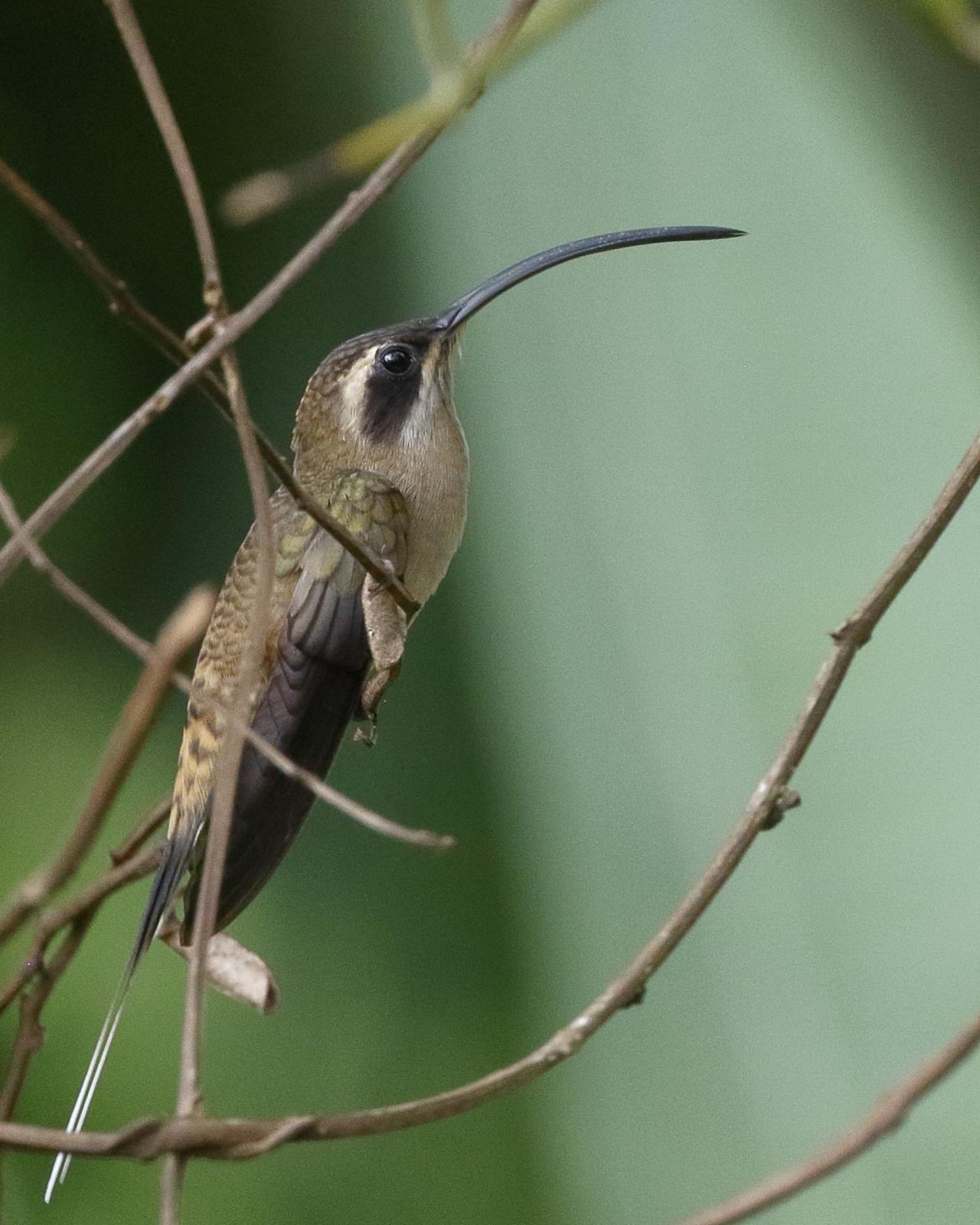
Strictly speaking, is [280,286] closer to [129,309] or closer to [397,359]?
[129,309]

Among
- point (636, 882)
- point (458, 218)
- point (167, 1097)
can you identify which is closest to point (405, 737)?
point (636, 882)

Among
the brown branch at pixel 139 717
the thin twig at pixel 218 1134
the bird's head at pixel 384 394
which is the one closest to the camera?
the brown branch at pixel 139 717

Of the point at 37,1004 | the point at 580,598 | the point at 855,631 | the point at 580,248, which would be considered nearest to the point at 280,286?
the point at 855,631

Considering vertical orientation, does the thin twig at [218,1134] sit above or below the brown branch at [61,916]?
below

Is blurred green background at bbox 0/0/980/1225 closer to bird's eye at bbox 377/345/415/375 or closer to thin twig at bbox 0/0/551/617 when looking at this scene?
bird's eye at bbox 377/345/415/375

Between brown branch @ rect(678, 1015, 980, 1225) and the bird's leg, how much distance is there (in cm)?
64

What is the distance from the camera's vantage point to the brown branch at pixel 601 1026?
0.64 m

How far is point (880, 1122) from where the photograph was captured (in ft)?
1.65

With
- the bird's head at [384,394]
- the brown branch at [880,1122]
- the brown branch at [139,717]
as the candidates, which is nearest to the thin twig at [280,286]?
the brown branch at [139,717]

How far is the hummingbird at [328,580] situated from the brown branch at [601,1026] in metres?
0.35

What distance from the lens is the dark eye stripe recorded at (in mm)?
1633

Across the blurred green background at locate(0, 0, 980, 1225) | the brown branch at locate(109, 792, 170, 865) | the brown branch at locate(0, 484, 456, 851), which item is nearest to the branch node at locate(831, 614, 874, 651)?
the brown branch at locate(0, 484, 456, 851)

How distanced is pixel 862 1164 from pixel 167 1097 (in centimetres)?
91

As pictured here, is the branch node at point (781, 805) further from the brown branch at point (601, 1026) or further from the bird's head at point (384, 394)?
the bird's head at point (384, 394)
